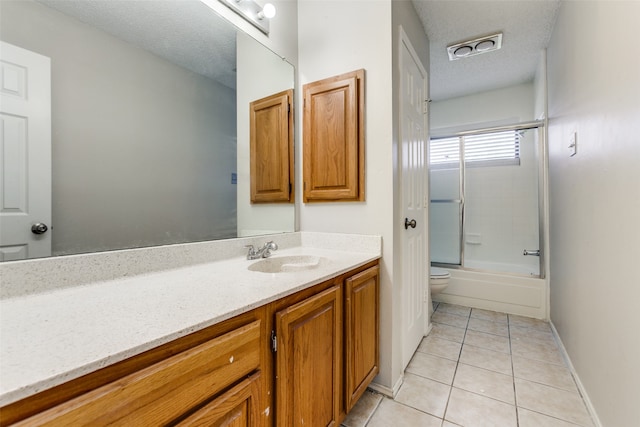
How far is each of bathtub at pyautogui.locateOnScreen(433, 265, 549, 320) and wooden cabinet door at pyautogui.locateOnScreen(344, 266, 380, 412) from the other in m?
1.74

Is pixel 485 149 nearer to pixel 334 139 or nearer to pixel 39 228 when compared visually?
pixel 334 139

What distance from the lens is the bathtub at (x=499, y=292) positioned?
8.09 feet

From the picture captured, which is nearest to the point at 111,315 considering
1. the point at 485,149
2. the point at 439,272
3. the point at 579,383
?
the point at 579,383

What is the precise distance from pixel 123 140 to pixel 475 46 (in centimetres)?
278

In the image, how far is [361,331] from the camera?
1.30 metres

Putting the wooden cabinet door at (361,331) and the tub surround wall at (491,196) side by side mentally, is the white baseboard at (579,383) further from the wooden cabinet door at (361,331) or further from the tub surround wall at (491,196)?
Result: the wooden cabinet door at (361,331)

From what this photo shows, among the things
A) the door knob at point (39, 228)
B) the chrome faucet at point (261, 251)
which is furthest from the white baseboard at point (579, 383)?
the door knob at point (39, 228)

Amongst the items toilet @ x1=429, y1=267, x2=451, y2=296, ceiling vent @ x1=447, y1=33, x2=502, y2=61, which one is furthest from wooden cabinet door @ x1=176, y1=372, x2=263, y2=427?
ceiling vent @ x1=447, y1=33, x2=502, y2=61

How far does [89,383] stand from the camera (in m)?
0.46

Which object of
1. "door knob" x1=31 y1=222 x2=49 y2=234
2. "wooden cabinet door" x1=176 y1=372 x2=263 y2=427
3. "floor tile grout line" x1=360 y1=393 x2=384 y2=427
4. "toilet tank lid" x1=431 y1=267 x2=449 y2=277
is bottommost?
"floor tile grout line" x1=360 y1=393 x2=384 y2=427

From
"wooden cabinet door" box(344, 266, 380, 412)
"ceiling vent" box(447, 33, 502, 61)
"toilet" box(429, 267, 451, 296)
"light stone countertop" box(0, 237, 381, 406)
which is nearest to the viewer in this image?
"light stone countertop" box(0, 237, 381, 406)

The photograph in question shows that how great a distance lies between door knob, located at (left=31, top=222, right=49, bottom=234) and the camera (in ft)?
2.73

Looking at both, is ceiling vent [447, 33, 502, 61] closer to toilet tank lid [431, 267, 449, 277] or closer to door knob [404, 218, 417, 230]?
door knob [404, 218, 417, 230]

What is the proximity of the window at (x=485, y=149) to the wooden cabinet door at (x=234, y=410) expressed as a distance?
316 centimetres
